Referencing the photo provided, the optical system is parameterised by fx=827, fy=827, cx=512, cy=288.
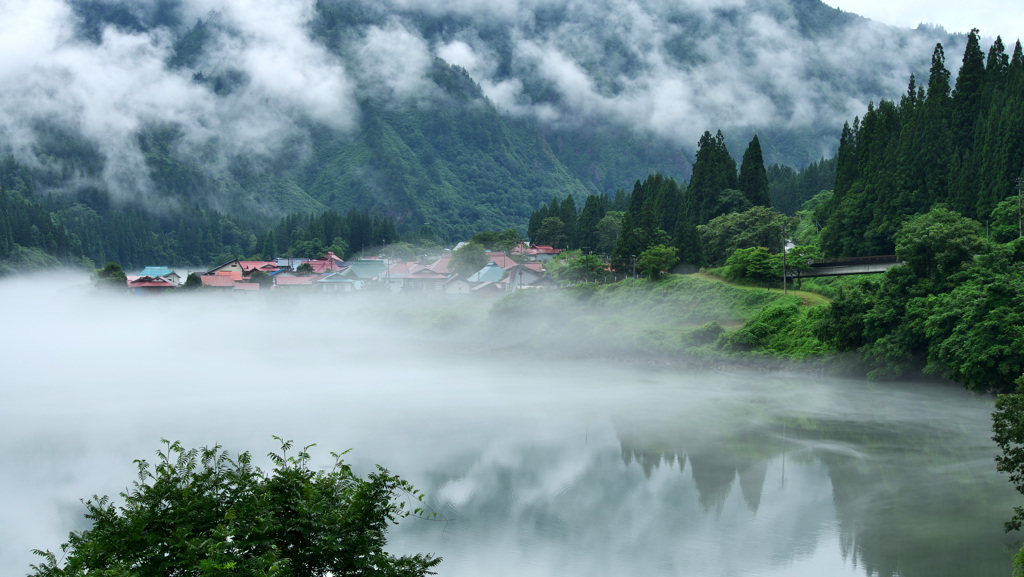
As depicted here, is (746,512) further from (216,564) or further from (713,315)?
(713,315)

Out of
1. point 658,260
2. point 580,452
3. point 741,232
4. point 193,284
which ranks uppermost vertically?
point 741,232

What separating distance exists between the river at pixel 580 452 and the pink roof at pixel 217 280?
102ft

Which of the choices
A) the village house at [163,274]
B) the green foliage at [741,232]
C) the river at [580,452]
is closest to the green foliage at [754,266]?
the green foliage at [741,232]

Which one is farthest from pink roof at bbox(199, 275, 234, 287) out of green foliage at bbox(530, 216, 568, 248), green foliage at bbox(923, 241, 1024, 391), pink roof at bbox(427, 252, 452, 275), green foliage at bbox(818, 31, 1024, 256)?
green foliage at bbox(923, 241, 1024, 391)

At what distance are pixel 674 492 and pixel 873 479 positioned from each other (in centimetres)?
544

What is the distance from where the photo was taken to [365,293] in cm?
6931

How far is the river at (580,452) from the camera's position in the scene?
17.5 meters

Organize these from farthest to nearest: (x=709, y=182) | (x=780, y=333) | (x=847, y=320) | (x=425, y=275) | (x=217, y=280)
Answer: (x=217, y=280) → (x=425, y=275) → (x=709, y=182) → (x=780, y=333) → (x=847, y=320)

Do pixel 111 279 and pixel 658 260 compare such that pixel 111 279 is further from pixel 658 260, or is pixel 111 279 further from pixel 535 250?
pixel 658 260

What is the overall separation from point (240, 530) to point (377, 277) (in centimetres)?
6842

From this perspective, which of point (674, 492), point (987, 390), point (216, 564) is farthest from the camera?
point (987, 390)

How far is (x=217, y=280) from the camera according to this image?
7931cm


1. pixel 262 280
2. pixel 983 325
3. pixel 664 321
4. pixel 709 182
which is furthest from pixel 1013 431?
pixel 262 280

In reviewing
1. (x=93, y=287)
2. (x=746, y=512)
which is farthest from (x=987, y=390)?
(x=93, y=287)
